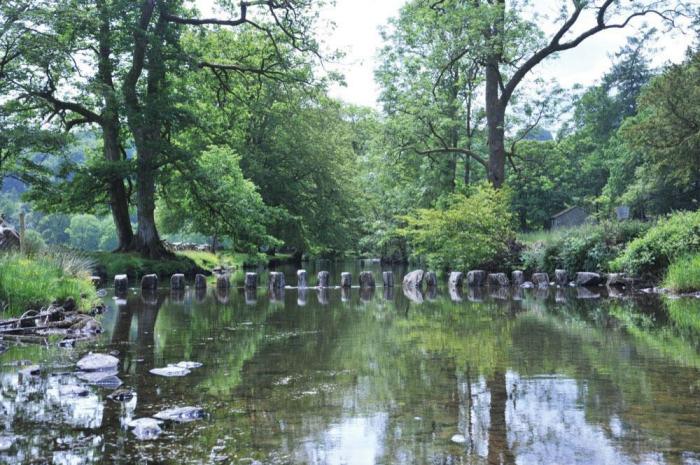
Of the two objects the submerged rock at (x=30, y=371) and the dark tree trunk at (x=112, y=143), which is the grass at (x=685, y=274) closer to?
the submerged rock at (x=30, y=371)

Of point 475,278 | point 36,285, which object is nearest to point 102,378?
point 36,285

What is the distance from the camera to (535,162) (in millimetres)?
29156

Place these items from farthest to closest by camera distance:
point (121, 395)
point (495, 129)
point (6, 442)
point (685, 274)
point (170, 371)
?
point (495, 129) → point (685, 274) → point (170, 371) → point (121, 395) → point (6, 442)

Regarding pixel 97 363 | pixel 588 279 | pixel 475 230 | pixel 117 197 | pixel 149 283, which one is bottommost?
pixel 97 363

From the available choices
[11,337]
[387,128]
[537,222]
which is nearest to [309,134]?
[387,128]

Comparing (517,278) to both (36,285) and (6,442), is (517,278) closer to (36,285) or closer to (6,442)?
(36,285)

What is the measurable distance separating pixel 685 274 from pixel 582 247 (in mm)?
4918

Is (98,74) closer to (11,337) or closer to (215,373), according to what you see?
Answer: (11,337)

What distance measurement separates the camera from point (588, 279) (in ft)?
64.7

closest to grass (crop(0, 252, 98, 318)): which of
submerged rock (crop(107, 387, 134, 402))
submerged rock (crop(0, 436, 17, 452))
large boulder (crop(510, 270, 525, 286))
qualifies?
submerged rock (crop(107, 387, 134, 402))

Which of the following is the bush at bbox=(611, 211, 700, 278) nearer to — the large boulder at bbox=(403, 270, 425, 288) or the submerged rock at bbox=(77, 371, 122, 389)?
the large boulder at bbox=(403, 270, 425, 288)

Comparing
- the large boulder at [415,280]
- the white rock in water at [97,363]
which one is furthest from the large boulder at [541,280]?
the white rock in water at [97,363]

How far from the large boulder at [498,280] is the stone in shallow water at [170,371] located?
15.2 meters

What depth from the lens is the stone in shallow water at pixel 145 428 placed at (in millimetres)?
4496
